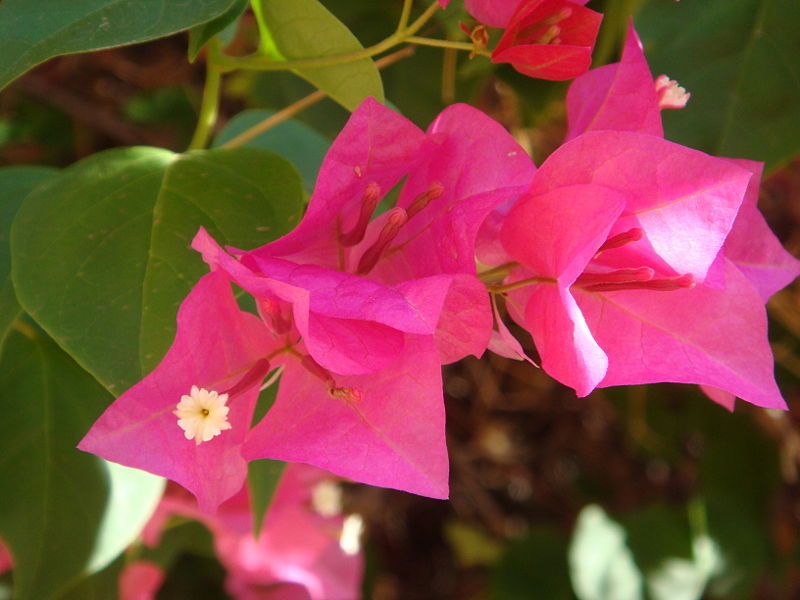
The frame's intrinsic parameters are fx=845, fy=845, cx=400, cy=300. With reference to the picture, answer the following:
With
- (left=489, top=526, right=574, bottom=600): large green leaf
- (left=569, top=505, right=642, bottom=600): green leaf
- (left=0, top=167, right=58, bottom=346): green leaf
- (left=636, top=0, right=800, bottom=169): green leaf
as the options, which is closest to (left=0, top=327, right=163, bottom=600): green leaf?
(left=0, top=167, right=58, bottom=346): green leaf

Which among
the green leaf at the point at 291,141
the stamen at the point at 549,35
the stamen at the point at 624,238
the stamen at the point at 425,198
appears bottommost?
the green leaf at the point at 291,141

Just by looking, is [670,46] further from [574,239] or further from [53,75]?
[53,75]

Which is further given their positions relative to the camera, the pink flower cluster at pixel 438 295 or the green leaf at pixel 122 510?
the green leaf at pixel 122 510

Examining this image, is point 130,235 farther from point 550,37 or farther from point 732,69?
point 732,69

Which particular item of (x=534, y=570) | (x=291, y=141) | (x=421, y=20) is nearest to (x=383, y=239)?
(x=421, y=20)

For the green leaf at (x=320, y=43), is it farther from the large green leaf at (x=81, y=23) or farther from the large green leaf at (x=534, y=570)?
the large green leaf at (x=534, y=570)

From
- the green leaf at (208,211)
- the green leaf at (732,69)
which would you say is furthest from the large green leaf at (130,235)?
the green leaf at (732,69)

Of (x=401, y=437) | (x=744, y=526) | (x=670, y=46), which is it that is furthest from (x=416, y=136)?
(x=744, y=526)

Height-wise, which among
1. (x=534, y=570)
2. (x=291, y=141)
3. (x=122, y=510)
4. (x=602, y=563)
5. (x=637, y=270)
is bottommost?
(x=534, y=570)

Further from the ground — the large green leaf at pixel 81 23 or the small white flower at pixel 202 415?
the large green leaf at pixel 81 23
